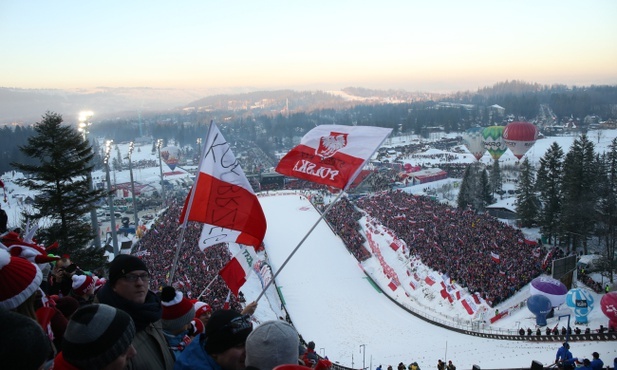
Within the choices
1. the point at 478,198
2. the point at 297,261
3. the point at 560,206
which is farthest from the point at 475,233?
the point at 478,198

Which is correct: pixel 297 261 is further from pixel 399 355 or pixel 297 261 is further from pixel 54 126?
pixel 54 126

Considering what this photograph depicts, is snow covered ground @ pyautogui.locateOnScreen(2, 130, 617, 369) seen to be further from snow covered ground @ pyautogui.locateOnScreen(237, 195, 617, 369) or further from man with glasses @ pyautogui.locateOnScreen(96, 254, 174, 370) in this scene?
man with glasses @ pyautogui.locateOnScreen(96, 254, 174, 370)

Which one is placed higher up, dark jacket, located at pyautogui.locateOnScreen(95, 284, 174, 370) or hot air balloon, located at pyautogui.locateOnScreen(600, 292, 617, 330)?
dark jacket, located at pyautogui.locateOnScreen(95, 284, 174, 370)

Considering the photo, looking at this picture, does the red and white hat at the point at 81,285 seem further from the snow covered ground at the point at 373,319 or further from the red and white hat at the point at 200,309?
the snow covered ground at the point at 373,319

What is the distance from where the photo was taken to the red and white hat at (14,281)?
2.17m

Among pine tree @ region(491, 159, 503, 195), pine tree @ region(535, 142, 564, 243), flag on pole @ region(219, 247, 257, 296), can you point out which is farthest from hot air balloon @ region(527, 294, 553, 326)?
pine tree @ region(491, 159, 503, 195)

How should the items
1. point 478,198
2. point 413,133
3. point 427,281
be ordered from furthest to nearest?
point 413,133 < point 478,198 < point 427,281

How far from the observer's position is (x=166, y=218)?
2864 cm

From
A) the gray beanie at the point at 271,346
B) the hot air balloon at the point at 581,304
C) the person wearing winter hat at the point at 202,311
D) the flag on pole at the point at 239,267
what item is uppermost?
the gray beanie at the point at 271,346

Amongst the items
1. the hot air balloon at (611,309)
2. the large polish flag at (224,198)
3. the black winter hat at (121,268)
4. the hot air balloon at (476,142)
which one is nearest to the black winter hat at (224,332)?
the black winter hat at (121,268)

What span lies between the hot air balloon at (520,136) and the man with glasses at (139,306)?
4173 cm

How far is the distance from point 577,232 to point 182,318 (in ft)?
82.3

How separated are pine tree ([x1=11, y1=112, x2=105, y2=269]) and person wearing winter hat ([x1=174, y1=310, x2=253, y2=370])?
1038 cm

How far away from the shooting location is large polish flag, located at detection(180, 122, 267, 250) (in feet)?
18.1
